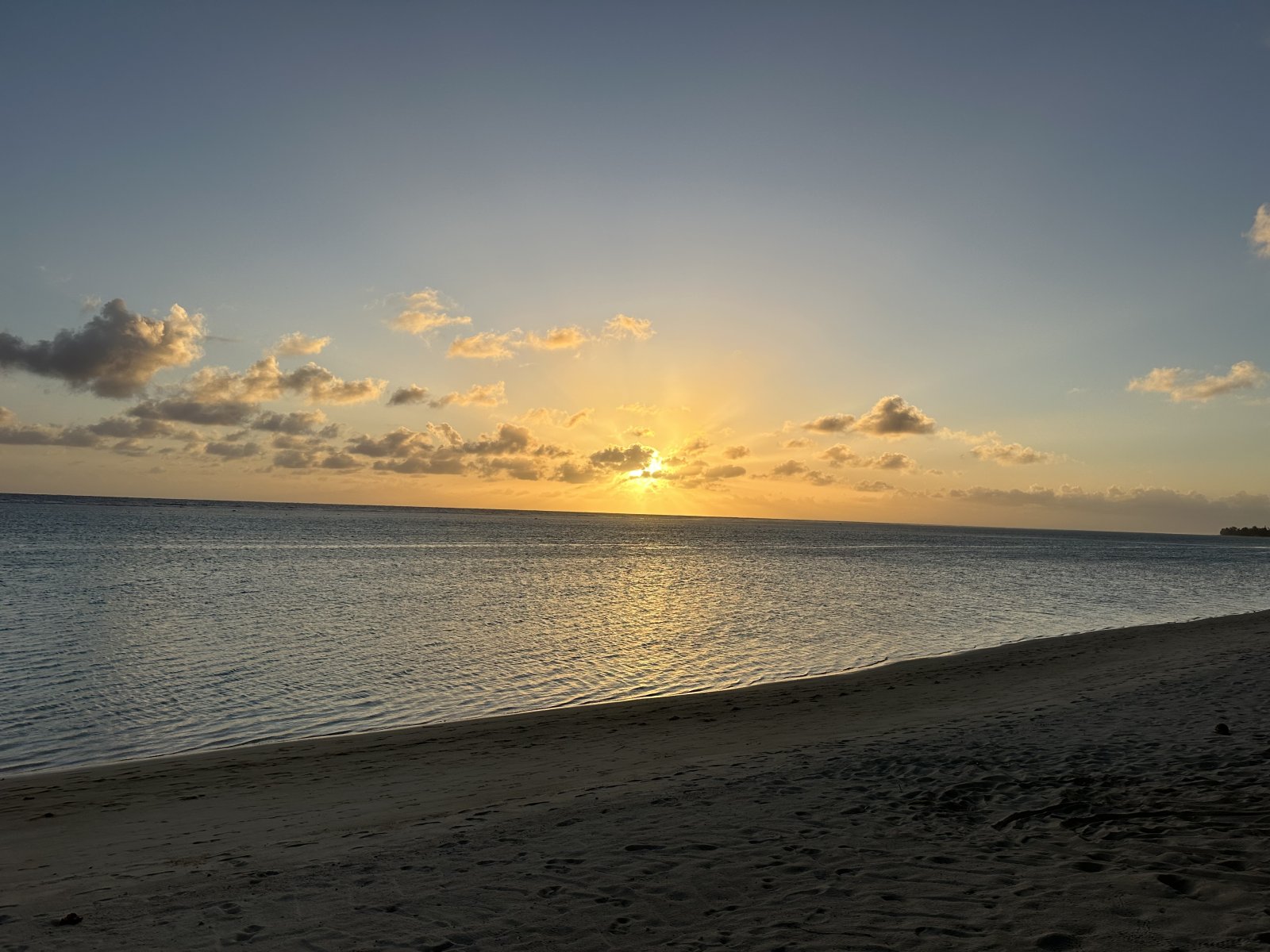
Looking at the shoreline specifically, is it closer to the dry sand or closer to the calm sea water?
the dry sand

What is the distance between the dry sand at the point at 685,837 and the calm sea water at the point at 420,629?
4039mm

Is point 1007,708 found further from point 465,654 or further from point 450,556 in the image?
point 450,556

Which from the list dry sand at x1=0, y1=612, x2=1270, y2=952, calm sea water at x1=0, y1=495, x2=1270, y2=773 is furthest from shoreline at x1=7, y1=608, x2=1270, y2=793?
calm sea water at x1=0, y1=495, x2=1270, y2=773

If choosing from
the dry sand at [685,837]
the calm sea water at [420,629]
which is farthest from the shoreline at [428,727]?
the calm sea water at [420,629]

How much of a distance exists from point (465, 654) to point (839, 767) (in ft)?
59.1

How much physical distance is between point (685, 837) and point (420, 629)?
25958 mm

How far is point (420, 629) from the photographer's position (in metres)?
33.5

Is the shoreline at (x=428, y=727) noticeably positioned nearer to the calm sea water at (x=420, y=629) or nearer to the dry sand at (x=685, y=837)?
the dry sand at (x=685, y=837)

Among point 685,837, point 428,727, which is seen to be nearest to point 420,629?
point 428,727

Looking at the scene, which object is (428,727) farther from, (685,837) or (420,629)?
(420,629)

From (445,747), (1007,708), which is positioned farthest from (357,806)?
(1007,708)

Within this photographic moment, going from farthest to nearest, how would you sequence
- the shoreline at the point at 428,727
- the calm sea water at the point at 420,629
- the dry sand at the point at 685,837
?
the calm sea water at the point at 420,629 < the shoreline at the point at 428,727 < the dry sand at the point at 685,837

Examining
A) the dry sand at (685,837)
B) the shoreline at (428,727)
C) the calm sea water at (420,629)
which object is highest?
the dry sand at (685,837)

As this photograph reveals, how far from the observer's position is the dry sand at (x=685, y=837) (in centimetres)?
716
